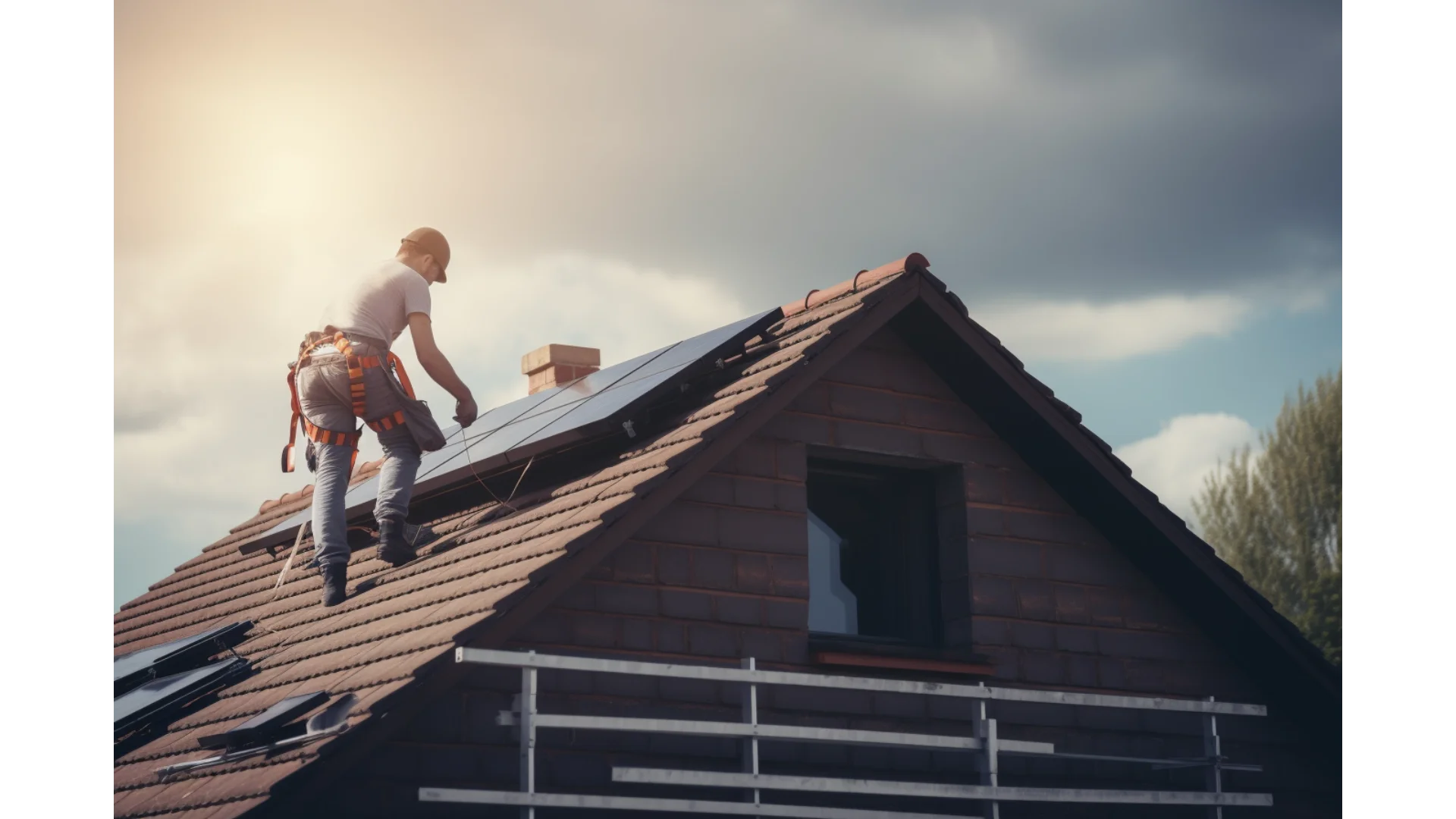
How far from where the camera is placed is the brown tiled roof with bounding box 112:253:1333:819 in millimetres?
8266

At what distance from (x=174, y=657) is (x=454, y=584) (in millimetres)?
2618

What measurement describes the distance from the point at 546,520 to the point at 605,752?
1.41 meters

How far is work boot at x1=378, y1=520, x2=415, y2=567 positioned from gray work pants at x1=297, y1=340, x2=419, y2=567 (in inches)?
2.0

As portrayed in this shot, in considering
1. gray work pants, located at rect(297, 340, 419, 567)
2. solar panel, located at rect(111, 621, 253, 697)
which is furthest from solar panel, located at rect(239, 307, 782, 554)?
solar panel, located at rect(111, 621, 253, 697)

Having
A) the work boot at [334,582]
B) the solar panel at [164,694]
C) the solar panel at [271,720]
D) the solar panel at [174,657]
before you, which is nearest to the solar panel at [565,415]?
the work boot at [334,582]

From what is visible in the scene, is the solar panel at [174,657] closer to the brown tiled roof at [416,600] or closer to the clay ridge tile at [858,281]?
the brown tiled roof at [416,600]

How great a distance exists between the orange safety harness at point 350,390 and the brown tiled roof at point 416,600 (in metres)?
0.88

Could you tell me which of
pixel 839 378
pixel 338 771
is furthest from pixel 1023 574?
pixel 338 771

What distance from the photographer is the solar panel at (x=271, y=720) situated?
838 cm

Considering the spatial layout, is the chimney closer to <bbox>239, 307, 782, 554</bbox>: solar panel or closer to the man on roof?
<bbox>239, 307, 782, 554</bbox>: solar panel

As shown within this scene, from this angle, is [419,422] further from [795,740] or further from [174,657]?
[795,740]

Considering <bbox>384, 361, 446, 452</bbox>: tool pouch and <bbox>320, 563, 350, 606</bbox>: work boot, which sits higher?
<bbox>384, 361, 446, 452</bbox>: tool pouch

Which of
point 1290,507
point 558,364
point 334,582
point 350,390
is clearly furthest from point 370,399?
point 1290,507

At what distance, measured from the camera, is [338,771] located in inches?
305
